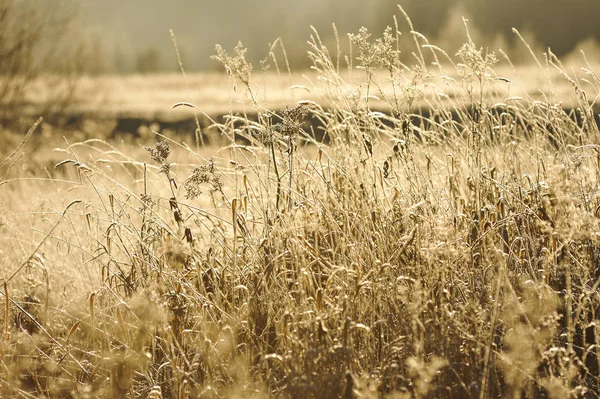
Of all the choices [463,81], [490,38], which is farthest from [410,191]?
[490,38]

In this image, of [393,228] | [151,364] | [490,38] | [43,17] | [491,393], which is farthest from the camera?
[490,38]

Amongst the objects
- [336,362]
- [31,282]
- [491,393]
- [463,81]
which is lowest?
[491,393]

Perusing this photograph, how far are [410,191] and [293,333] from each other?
3.31 feet

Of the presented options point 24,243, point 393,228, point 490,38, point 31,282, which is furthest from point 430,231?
point 490,38

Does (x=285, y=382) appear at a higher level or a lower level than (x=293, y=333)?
lower

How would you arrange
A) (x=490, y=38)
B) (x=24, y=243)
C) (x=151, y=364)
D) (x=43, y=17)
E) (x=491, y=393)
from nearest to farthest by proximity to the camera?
(x=491, y=393), (x=151, y=364), (x=24, y=243), (x=43, y=17), (x=490, y=38)

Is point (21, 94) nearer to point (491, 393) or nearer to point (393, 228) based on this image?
point (393, 228)

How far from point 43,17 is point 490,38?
10.4 metres

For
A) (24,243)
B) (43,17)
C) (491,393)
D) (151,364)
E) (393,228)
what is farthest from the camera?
(43,17)

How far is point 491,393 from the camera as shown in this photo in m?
2.10

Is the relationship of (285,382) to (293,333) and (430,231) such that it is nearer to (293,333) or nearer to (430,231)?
(293,333)

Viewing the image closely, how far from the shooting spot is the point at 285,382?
7.00 ft

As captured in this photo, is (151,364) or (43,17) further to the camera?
(43,17)

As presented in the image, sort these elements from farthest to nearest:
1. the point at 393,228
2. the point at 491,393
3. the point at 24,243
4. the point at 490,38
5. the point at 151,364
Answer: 1. the point at 490,38
2. the point at 24,243
3. the point at 393,228
4. the point at 151,364
5. the point at 491,393
